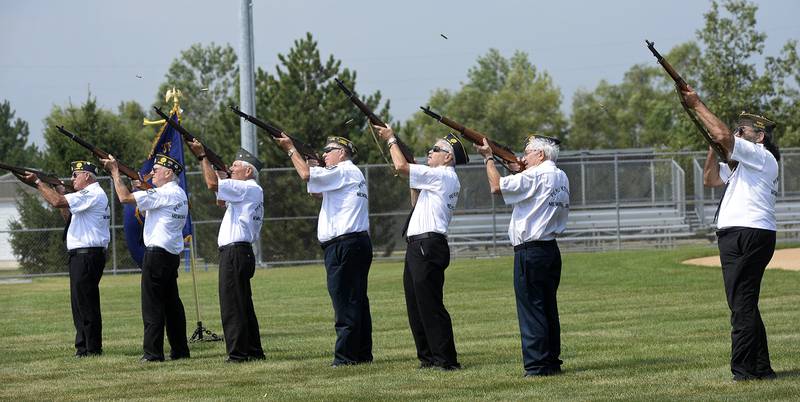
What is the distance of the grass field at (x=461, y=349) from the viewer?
34.1 feet

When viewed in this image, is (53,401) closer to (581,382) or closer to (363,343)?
(363,343)

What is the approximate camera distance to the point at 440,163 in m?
11.7

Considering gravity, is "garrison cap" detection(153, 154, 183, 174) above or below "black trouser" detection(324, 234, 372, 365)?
above

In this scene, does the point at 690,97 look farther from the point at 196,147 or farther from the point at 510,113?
the point at 510,113

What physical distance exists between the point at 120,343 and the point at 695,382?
8048 millimetres

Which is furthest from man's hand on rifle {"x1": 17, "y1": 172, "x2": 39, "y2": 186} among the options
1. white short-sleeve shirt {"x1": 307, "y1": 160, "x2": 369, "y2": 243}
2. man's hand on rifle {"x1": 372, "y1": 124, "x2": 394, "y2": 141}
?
man's hand on rifle {"x1": 372, "y1": 124, "x2": 394, "y2": 141}

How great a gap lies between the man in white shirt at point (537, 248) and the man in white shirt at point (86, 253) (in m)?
5.47

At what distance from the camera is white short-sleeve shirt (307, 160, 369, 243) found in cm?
1213

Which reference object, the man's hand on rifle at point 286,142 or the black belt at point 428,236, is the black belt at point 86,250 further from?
the black belt at point 428,236

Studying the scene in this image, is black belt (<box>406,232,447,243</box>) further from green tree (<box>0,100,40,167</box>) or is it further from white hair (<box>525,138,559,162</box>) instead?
green tree (<box>0,100,40,167</box>)

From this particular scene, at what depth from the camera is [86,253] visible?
14.3 metres

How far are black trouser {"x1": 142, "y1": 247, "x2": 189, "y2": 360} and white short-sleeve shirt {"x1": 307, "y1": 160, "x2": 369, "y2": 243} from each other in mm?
1962

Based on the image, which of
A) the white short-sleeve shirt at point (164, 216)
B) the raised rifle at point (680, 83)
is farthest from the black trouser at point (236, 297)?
the raised rifle at point (680, 83)

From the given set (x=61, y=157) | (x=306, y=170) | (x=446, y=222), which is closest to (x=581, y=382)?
(x=446, y=222)
